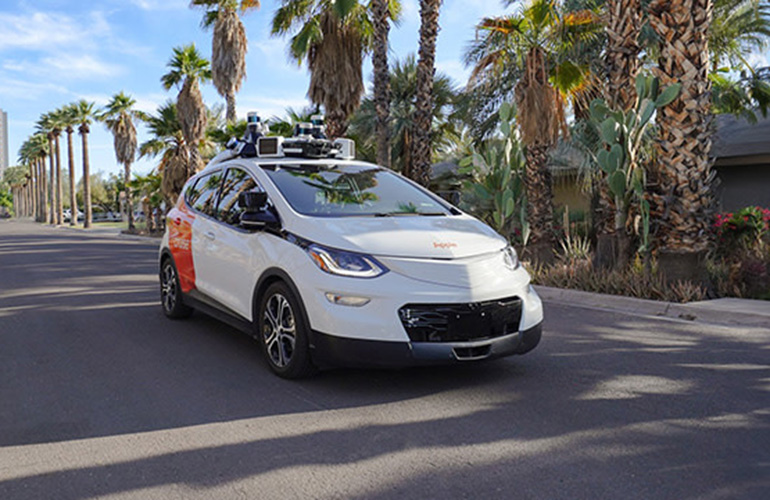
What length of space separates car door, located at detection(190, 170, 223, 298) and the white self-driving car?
30mm

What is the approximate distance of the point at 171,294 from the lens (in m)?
7.70

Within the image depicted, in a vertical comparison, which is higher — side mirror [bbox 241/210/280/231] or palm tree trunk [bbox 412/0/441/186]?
palm tree trunk [bbox 412/0/441/186]

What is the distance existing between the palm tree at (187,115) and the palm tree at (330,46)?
1001 cm

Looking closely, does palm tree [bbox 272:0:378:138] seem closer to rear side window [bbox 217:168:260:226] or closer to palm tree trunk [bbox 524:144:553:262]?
palm tree trunk [bbox 524:144:553:262]

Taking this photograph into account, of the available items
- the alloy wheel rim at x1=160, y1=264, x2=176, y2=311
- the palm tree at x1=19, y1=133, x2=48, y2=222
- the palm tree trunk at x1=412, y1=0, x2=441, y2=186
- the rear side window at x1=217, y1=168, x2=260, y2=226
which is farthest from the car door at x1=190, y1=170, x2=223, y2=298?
the palm tree at x1=19, y1=133, x2=48, y2=222

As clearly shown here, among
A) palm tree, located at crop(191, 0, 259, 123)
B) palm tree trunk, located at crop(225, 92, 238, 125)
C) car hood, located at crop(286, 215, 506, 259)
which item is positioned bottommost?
car hood, located at crop(286, 215, 506, 259)

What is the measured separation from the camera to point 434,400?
4.64 meters

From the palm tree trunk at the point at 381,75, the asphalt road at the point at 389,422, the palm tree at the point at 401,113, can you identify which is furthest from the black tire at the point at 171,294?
the palm tree at the point at 401,113

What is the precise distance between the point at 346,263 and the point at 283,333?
33.7 inches

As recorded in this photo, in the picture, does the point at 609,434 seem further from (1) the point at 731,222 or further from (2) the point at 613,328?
(1) the point at 731,222

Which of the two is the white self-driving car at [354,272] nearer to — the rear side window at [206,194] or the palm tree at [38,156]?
the rear side window at [206,194]

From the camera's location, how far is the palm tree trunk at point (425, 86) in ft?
48.3

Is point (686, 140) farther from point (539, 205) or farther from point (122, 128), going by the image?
point (122, 128)

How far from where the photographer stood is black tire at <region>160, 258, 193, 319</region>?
7469 mm
